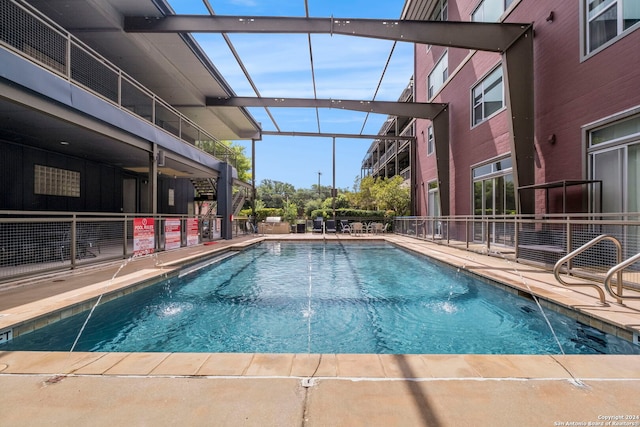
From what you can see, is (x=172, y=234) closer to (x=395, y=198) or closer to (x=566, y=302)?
(x=566, y=302)

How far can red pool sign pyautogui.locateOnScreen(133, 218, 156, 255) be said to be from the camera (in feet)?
A: 25.7

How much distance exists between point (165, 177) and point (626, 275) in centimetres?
1597

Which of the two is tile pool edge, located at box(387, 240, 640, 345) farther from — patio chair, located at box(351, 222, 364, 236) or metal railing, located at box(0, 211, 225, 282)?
patio chair, located at box(351, 222, 364, 236)

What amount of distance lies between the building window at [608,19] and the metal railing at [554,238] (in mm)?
3526

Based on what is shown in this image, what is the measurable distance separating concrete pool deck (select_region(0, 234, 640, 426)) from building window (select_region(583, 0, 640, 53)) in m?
6.56

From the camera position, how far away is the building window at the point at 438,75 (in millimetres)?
14406

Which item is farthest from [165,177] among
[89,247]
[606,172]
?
[606,172]

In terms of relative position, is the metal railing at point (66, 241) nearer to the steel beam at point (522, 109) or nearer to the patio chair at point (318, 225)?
the steel beam at point (522, 109)

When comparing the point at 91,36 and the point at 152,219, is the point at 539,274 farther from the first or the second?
the point at 91,36

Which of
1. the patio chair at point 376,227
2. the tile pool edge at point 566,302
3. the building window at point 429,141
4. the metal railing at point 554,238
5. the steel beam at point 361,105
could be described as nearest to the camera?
the tile pool edge at point 566,302

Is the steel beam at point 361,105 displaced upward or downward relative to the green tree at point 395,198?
upward

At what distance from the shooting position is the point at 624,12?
19.7ft

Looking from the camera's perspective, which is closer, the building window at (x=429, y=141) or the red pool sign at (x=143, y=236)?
the red pool sign at (x=143, y=236)

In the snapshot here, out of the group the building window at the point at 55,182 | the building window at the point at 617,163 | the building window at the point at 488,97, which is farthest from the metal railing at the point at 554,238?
the building window at the point at 55,182
